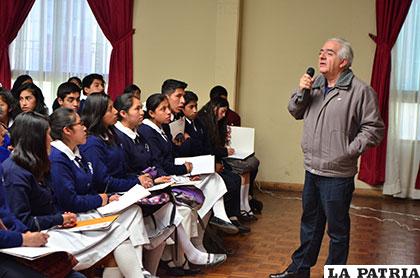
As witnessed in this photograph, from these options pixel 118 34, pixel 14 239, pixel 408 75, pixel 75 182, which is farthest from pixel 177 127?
pixel 408 75

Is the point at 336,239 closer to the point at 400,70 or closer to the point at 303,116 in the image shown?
the point at 303,116

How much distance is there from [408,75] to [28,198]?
17.8 ft

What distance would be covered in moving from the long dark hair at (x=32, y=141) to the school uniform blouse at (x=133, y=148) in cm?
109

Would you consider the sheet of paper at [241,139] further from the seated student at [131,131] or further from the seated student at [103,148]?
the seated student at [103,148]

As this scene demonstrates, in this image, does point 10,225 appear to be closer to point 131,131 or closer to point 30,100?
point 131,131

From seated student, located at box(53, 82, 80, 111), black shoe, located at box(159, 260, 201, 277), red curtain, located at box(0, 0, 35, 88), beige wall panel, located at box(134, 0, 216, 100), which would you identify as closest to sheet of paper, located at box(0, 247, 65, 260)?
black shoe, located at box(159, 260, 201, 277)

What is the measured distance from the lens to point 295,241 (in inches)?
204

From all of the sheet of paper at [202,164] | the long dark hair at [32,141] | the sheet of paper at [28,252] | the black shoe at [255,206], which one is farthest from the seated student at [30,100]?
the sheet of paper at [28,252]

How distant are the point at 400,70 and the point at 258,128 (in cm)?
171

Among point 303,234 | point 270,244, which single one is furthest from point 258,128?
point 303,234

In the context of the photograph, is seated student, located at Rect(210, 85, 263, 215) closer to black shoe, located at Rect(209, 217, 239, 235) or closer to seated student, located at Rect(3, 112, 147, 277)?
black shoe, located at Rect(209, 217, 239, 235)

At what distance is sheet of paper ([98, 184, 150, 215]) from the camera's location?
3346 millimetres

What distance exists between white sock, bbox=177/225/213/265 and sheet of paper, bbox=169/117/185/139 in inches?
44.0

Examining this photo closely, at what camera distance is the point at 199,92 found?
754cm
